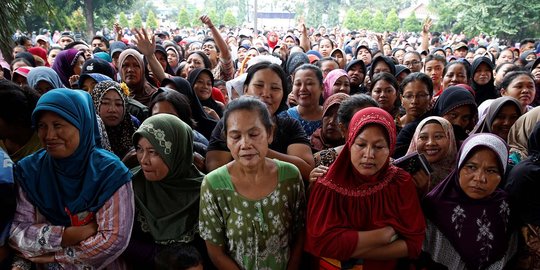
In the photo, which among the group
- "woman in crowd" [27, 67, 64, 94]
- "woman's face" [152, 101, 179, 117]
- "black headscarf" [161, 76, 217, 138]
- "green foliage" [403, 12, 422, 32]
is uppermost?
"woman in crowd" [27, 67, 64, 94]

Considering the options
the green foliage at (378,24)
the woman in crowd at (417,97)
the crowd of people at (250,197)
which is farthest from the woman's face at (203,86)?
the green foliage at (378,24)

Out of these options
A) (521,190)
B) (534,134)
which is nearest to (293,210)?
(521,190)

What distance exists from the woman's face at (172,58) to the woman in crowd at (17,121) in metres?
4.70

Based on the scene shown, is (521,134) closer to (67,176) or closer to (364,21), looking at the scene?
(67,176)

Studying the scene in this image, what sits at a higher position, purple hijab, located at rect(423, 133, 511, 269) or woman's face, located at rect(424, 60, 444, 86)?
woman's face, located at rect(424, 60, 444, 86)

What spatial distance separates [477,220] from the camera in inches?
87.2

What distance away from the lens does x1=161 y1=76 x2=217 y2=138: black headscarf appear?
3.78 m

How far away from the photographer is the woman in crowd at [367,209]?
2035 mm

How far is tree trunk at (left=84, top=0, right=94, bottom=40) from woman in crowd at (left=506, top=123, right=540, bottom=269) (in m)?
24.8

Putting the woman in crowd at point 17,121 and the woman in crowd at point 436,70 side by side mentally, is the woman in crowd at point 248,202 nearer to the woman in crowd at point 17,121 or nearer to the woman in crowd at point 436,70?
the woman in crowd at point 17,121

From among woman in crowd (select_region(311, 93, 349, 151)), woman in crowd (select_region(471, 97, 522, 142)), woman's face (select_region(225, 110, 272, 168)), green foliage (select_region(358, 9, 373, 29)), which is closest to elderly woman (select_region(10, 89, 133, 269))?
woman's face (select_region(225, 110, 272, 168))

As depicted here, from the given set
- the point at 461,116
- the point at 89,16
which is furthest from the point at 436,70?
the point at 89,16

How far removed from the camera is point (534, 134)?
2.42 meters

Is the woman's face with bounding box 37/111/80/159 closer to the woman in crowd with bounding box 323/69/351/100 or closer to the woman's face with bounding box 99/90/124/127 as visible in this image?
the woman's face with bounding box 99/90/124/127
